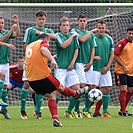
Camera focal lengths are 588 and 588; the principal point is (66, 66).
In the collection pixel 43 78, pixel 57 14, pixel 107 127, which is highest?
pixel 57 14

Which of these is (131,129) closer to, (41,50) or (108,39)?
(41,50)

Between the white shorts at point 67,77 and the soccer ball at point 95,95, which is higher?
the white shorts at point 67,77

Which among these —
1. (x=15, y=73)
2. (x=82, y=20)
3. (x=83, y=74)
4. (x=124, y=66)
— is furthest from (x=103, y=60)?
(x=15, y=73)

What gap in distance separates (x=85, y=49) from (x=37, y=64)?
3025mm

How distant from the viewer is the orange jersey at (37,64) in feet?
32.4

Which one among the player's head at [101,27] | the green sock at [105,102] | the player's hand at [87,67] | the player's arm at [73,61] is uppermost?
the player's head at [101,27]

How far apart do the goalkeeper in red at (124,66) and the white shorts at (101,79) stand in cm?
21

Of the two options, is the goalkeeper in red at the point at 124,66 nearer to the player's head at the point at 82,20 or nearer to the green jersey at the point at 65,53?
the player's head at the point at 82,20

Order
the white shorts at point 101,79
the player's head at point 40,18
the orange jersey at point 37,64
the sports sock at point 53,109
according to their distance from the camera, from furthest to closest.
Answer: the white shorts at point 101,79
the player's head at point 40,18
the orange jersey at point 37,64
the sports sock at point 53,109

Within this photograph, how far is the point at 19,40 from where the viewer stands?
1720 cm

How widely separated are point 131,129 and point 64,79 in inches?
130

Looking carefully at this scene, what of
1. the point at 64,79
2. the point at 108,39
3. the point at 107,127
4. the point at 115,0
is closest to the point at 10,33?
the point at 64,79

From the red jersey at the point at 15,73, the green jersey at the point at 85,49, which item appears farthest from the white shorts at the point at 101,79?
the red jersey at the point at 15,73

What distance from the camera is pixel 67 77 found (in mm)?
12336
